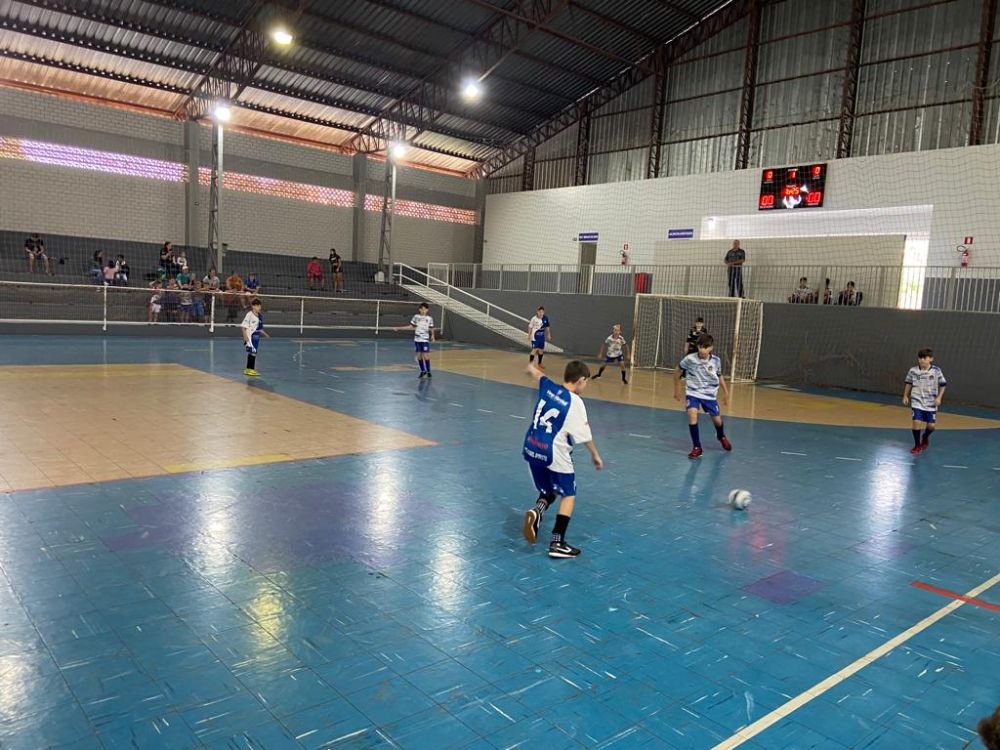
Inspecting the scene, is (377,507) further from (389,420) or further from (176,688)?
(389,420)

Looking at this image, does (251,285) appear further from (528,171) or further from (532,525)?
(532,525)

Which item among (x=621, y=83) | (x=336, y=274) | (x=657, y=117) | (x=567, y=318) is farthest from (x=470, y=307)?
(x=621, y=83)

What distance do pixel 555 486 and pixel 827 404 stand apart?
47.2 ft

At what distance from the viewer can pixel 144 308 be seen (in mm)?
26547

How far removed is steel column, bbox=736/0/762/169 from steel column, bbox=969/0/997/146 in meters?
8.89

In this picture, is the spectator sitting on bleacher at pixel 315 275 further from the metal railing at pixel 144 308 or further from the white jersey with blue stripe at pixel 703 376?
the white jersey with blue stripe at pixel 703 376

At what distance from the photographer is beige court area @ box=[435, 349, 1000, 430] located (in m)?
16.0

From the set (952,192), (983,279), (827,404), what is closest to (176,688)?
(827,404)

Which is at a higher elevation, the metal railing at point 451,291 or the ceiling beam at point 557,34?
the ceiling beam at point 557,34

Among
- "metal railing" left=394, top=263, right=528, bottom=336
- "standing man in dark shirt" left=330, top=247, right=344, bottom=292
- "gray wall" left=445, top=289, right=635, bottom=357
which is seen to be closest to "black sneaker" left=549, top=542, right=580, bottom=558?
"gray wall" left=445, top=289, right=635, bottom=357

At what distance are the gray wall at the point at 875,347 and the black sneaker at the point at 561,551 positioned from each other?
61.3 feet

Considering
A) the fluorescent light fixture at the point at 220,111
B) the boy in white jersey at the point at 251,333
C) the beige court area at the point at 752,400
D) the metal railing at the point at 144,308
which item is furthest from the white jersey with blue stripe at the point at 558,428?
the fluorescent light fixture at the point at 220,111

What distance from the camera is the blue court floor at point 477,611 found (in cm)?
389

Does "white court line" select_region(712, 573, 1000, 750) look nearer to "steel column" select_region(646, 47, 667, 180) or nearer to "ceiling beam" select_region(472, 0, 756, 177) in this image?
"steel column" select_region(646, 47, 667, 180)
